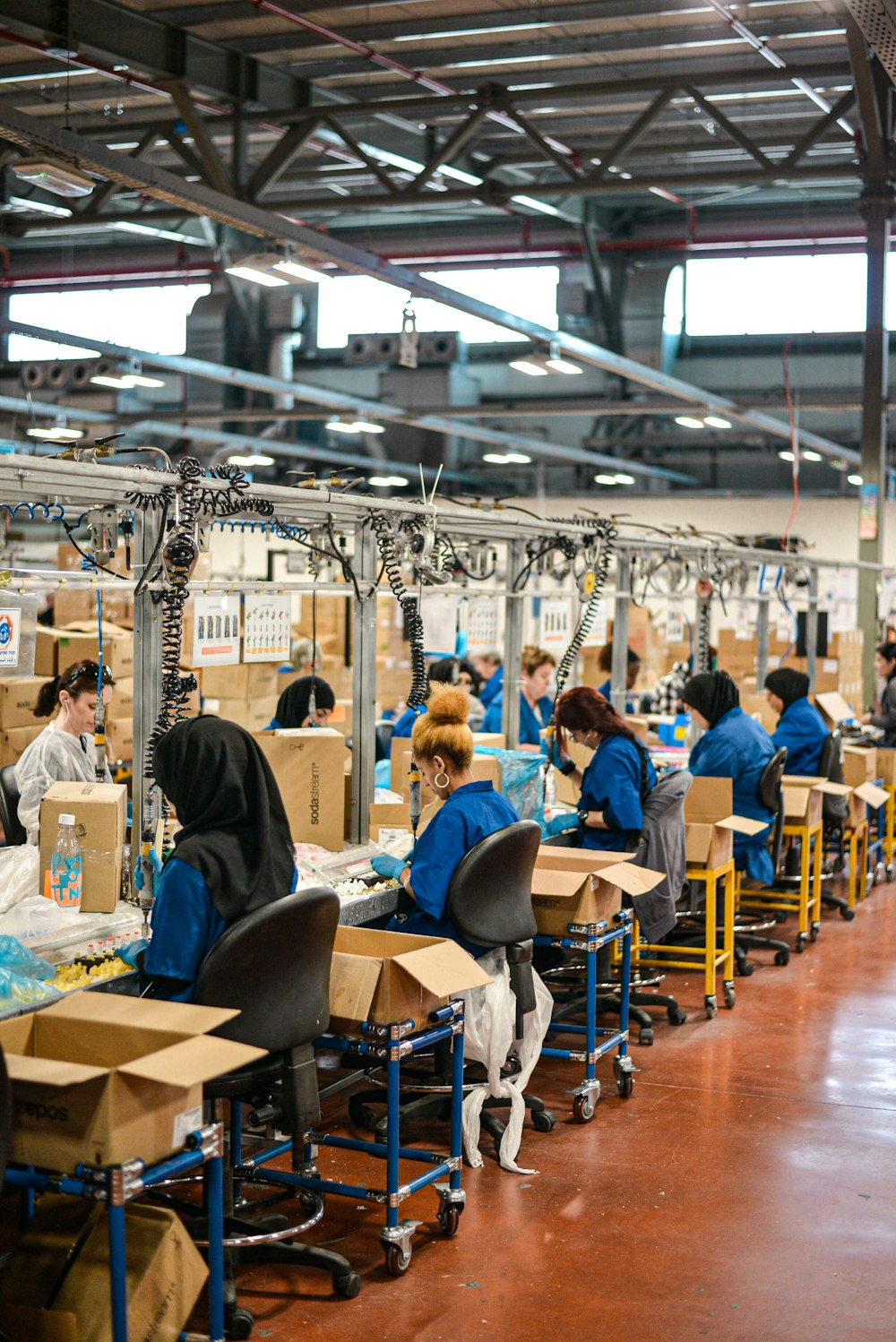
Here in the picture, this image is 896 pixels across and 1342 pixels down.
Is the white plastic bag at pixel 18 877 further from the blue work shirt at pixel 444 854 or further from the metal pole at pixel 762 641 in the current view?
the metal pole at pixel 762 641

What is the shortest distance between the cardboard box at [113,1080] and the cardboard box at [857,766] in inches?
239

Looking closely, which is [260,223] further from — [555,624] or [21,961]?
[21,961]

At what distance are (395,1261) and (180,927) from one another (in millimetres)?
1050

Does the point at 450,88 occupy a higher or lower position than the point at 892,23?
higher

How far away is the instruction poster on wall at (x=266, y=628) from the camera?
4.62 m

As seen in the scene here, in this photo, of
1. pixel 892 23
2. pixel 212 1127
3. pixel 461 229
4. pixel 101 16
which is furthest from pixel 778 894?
pixel 461 229

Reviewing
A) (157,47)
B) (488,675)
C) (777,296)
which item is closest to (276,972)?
(157,47)

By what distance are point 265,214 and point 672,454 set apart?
867 cm

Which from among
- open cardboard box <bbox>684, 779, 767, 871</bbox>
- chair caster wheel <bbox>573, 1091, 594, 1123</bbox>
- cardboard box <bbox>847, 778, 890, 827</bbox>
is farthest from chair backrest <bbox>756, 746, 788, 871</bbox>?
chair caster wheel <bbox>573, 1091, 594, 1123</bbox>

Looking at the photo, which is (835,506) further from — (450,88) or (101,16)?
(101,16)

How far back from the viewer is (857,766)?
816 cm

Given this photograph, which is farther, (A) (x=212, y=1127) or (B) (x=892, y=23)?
(B) (x=892, y=23)

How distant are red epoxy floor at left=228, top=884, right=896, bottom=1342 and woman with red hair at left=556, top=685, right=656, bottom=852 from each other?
88 centimetres

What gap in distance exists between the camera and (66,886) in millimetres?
3779
